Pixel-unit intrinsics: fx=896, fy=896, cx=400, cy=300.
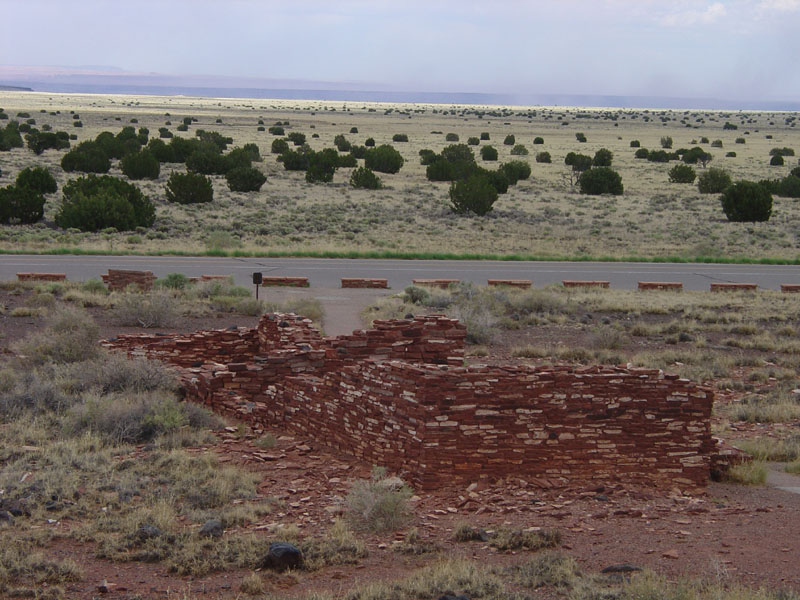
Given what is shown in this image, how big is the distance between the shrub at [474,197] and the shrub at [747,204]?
11.7m

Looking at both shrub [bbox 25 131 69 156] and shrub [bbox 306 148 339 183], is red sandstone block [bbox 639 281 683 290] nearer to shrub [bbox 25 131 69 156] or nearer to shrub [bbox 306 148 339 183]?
shrub [bbox 306 148 339 183]

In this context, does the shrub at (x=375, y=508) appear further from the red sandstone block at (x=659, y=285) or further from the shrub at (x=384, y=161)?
the shrub at (x=384, y=161)

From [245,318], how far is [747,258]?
2181cm

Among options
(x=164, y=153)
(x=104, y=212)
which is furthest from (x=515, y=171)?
(x=104, y=212)

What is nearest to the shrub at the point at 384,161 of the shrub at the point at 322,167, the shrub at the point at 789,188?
the shrub at the point at 322,167

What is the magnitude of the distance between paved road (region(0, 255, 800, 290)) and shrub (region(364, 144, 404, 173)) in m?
Result: 29.3

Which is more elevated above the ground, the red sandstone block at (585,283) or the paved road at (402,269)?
the red sandstone block at (585,283)

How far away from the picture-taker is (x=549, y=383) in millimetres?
9891

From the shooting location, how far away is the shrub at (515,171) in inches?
2244

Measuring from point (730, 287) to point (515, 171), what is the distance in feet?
104

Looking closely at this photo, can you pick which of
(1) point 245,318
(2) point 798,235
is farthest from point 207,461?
(2) point 798,235

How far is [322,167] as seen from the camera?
182 ft

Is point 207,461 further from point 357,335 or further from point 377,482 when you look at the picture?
point 357,335

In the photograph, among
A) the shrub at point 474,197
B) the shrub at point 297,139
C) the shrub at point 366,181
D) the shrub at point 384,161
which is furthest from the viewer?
the shrub at point 297,139
